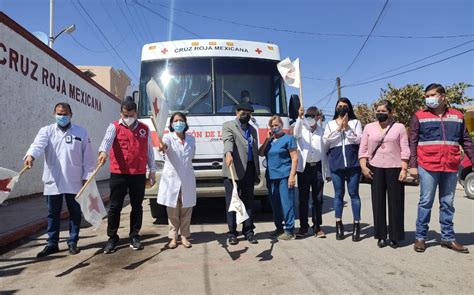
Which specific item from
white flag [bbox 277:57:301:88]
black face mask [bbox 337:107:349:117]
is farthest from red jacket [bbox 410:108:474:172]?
white flag [bbox 277:57:301:88]

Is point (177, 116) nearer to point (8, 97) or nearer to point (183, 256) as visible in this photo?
point (183, 256)

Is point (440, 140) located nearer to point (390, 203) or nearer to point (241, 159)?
point (390, 203)

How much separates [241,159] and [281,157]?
0.59m

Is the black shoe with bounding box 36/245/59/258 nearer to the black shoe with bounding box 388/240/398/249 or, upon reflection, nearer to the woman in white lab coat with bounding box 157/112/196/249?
the woman in white lab coat with bounding box 157/112/196/249

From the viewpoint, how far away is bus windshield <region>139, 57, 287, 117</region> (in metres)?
6.87

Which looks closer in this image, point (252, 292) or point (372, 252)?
point (252, 292)

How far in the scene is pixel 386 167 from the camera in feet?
17.0

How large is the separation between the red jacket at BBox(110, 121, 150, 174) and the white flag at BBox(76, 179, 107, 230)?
40 centimetres

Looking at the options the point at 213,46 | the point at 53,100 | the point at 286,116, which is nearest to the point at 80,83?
the point at 53,100

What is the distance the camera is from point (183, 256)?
16.2ft

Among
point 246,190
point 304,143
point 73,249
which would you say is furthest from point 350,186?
point 73,249

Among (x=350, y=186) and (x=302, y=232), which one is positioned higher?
(x=350, y=186)

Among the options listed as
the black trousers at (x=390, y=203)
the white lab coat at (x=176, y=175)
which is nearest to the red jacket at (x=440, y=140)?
the black trousers at (x=390, y=203)

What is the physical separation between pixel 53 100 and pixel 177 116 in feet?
24.5
